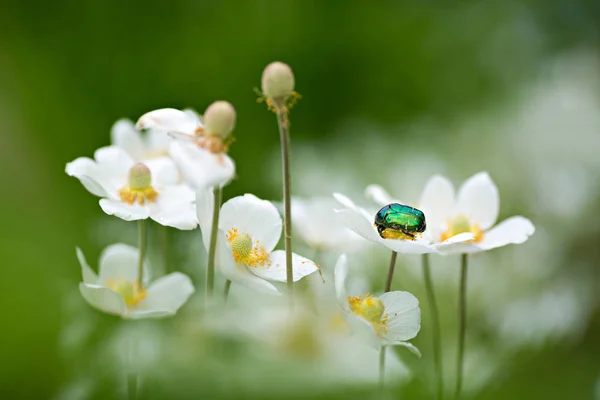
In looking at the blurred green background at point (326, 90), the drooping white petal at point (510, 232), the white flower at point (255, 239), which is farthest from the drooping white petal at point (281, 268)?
the blurred green background at point (326, 90)

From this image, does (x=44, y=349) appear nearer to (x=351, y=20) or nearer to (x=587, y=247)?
(x=587, y=247)

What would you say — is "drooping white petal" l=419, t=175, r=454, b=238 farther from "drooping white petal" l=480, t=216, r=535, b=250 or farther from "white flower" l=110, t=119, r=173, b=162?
"white flower" l=110, t=119, r=173, b=162

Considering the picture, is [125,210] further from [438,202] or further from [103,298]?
[438,202]

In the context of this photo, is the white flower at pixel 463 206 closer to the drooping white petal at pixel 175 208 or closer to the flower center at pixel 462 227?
the flower center at pixel 462 227

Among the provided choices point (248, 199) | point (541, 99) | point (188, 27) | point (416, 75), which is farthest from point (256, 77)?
point (248, 199)

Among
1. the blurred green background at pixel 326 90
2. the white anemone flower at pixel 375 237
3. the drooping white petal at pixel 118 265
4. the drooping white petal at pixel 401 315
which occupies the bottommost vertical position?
the drooping white petal at pixel 401 315

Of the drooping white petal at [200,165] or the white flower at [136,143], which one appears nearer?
the drooping white petal at [200,165]
